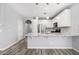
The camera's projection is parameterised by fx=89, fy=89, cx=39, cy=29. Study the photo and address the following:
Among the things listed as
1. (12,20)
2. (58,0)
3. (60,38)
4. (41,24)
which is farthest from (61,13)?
(58,0)

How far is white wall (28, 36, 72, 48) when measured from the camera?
12.3ft

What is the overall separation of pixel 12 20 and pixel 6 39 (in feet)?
3.02

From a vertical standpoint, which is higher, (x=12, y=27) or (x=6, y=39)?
(x=12, y=27)

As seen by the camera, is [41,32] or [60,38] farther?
[60,38]

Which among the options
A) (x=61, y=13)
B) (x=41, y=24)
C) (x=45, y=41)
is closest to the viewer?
(x=41, y=24)

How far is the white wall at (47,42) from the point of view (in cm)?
375

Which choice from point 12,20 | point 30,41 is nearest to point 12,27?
point 12,20

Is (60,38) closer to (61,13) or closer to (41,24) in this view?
(61,13)

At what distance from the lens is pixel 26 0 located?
114 cm

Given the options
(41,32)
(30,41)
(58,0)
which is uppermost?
(58,0)

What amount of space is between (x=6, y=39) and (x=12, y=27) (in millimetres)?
618

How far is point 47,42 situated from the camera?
377cm
